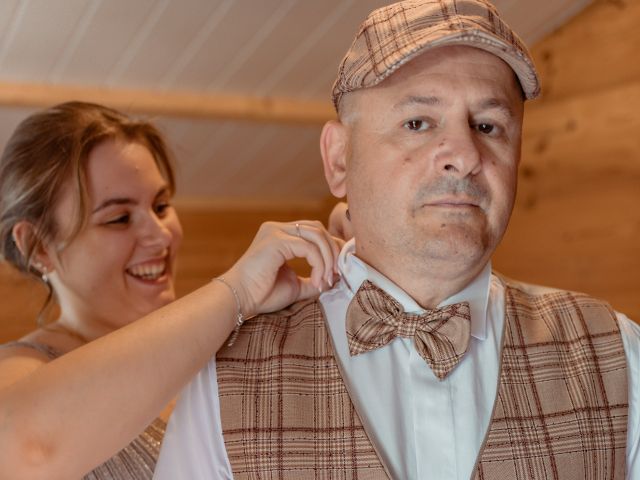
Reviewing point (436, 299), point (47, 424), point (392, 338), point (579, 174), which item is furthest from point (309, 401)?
point (579, 174)

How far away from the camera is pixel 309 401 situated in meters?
1.56

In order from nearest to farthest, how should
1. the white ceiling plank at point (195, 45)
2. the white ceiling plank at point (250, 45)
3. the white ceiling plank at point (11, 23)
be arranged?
the white ceiling plank at point (11, 23)
the white ceiling plank at point (195, 45)
the white ceiling plank at point (250, 45)

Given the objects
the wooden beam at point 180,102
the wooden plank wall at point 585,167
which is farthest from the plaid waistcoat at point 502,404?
the wooden plank wall at point 585,167

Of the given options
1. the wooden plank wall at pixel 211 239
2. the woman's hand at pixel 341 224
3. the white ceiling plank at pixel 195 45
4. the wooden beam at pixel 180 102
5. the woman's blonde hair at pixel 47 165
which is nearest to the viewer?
the woman's hand at pixel 341 224

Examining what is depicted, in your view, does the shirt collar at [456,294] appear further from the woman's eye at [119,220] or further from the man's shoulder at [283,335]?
the woman's eye at [119,220]

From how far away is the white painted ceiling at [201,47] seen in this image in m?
3.36

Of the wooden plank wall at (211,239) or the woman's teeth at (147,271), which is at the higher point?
the wooden plank wall at (211,239)

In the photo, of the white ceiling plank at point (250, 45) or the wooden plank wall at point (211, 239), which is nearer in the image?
the white ceiling plank at point (250, 45)

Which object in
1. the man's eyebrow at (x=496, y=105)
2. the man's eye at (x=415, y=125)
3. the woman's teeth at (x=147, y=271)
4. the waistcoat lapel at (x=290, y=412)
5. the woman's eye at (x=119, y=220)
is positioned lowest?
the waistcoat lapel at (x=290, y=412)

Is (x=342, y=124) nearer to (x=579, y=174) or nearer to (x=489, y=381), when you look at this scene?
(x=489, y=381)

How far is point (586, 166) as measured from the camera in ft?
14.2

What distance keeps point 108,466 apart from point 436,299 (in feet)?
2.69

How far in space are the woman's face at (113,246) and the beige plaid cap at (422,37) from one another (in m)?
0.83

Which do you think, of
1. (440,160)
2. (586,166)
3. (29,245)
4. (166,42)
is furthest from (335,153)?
(586,166)
